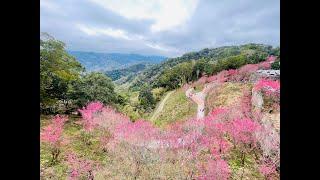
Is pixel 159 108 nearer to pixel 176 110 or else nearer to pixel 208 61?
pixel 176 110

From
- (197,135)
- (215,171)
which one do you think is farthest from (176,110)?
(215,171)

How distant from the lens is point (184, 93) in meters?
8.90

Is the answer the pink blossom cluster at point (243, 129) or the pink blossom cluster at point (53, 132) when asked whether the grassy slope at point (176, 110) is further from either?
the pink blossom cluster at point (53, 132)

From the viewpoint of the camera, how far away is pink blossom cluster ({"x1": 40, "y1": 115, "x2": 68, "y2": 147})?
6.74 meters

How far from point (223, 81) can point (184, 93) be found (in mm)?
971

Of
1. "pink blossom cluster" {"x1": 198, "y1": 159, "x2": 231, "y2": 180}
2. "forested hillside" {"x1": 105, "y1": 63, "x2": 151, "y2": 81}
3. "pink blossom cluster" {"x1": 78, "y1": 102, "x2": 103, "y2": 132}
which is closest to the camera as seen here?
"pink blossom cluster" {"x1": 198, "y1": 159, "x2": 231, "y2": 180}

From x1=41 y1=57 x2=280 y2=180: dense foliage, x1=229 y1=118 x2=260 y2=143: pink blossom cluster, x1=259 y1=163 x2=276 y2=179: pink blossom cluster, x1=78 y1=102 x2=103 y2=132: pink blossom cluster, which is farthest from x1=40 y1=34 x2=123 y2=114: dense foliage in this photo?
x1=259 y1=163 x2=276 y2=179: pink blossom cluster

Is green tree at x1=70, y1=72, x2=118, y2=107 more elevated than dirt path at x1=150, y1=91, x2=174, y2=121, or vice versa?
green tree at x1=70, y1=72, x2=118, y2=107

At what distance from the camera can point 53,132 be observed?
6840 mm

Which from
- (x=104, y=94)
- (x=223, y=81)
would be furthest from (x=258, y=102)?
(x=104, y=94)

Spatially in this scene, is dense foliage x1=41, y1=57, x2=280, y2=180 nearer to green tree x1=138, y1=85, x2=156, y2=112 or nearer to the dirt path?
the dirt path

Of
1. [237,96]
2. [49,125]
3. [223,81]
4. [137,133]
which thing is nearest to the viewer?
[137,133]
